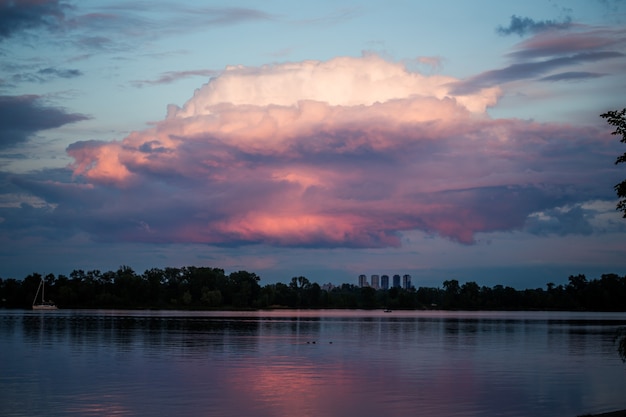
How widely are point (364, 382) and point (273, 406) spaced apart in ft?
40.9

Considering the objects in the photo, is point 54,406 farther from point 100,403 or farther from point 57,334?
point 57,334

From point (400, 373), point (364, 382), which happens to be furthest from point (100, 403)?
point (400, 373)

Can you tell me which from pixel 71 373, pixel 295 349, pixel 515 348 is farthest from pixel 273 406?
pixel 515 348

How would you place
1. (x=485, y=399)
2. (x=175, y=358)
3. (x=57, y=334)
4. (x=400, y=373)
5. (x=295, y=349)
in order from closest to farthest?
(x=485, y=399) < (x=400, y=373) < (x=175, y=358) < (x=295, y=349) < (x=57, y=334)

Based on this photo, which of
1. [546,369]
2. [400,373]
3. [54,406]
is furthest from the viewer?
[546,369]

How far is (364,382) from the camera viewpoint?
49.9m

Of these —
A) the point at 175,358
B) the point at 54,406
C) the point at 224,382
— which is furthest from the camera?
the point at 175,358

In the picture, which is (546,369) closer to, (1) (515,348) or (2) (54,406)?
(1) (515,348)

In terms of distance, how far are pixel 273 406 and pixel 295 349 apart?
40084 mm

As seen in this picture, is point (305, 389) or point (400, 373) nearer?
point (305, 389)

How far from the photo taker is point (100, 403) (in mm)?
38594

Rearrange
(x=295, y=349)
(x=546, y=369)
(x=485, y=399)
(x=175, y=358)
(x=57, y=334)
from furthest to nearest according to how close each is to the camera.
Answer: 1. (x=57, y=334)
2. (x=295, y=349)
3. (x=175, y=358)
4. (x=546, y=369)
5. (x=485, y=399)

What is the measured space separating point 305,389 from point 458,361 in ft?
78.6

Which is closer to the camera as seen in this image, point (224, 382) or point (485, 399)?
point (485, 399)
